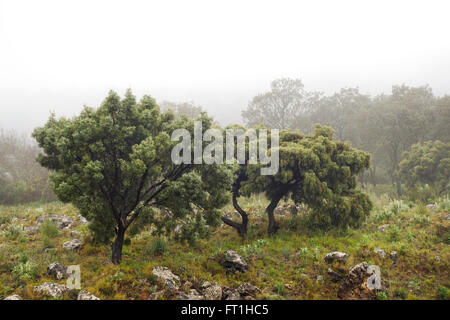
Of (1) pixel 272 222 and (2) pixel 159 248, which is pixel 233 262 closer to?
(2) pixel 159 248

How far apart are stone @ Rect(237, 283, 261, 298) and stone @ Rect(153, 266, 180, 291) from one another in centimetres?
234

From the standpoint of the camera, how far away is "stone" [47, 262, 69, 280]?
9.73m

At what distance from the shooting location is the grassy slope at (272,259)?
30.9 ft

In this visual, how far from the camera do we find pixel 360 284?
9.21m

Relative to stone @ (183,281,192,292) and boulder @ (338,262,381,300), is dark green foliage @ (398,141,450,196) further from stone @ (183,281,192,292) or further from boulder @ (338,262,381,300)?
stone @ (183,281,192,292)

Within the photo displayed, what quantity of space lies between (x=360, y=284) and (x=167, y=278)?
22.8 ft

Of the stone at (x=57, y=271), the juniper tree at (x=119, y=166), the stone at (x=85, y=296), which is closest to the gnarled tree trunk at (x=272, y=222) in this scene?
the juniper tree at (x=119, y=166)

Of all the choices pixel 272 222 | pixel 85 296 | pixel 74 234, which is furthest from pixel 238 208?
pixel 74 234

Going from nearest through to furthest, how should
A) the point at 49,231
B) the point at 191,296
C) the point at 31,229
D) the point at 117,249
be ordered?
1. the point at 191,296
2. the point at 117,249
3. the point at 49,231
4. the point at 31,229

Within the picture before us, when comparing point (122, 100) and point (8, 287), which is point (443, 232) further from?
point (8, 287)

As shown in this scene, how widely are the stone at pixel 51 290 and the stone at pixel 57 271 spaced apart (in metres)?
0.88

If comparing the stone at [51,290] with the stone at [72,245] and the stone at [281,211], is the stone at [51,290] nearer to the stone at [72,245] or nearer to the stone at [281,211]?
the stone at [72,245]
